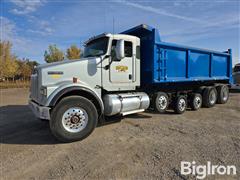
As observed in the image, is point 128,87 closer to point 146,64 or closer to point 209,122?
point 146,64

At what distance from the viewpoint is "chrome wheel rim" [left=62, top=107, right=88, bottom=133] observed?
493cm

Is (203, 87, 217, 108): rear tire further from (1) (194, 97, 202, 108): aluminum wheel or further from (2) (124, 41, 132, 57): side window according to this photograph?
(2) (124, 41, 132, 57): side window

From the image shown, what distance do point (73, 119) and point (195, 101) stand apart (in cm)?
559

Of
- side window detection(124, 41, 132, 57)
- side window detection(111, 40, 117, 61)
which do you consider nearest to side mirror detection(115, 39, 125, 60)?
side window detection(111, 40, 117, 61)

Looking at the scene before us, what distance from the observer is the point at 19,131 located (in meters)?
5.84

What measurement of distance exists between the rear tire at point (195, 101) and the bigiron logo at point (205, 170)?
5140 millimetres

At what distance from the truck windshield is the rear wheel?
2.58m

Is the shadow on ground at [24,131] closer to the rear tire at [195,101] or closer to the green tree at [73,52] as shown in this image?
the rear tire at [195,101]

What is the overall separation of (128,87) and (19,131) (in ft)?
11.5

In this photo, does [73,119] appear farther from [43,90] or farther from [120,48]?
[120,48]

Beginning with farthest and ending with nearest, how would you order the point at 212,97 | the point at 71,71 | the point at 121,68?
the point at 212,97 < the point at 121,68 < the point at 71,71

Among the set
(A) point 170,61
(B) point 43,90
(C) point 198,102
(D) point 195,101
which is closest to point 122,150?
(B) point 43,90

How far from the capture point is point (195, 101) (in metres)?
8.51

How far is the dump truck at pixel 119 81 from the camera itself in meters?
4.95
